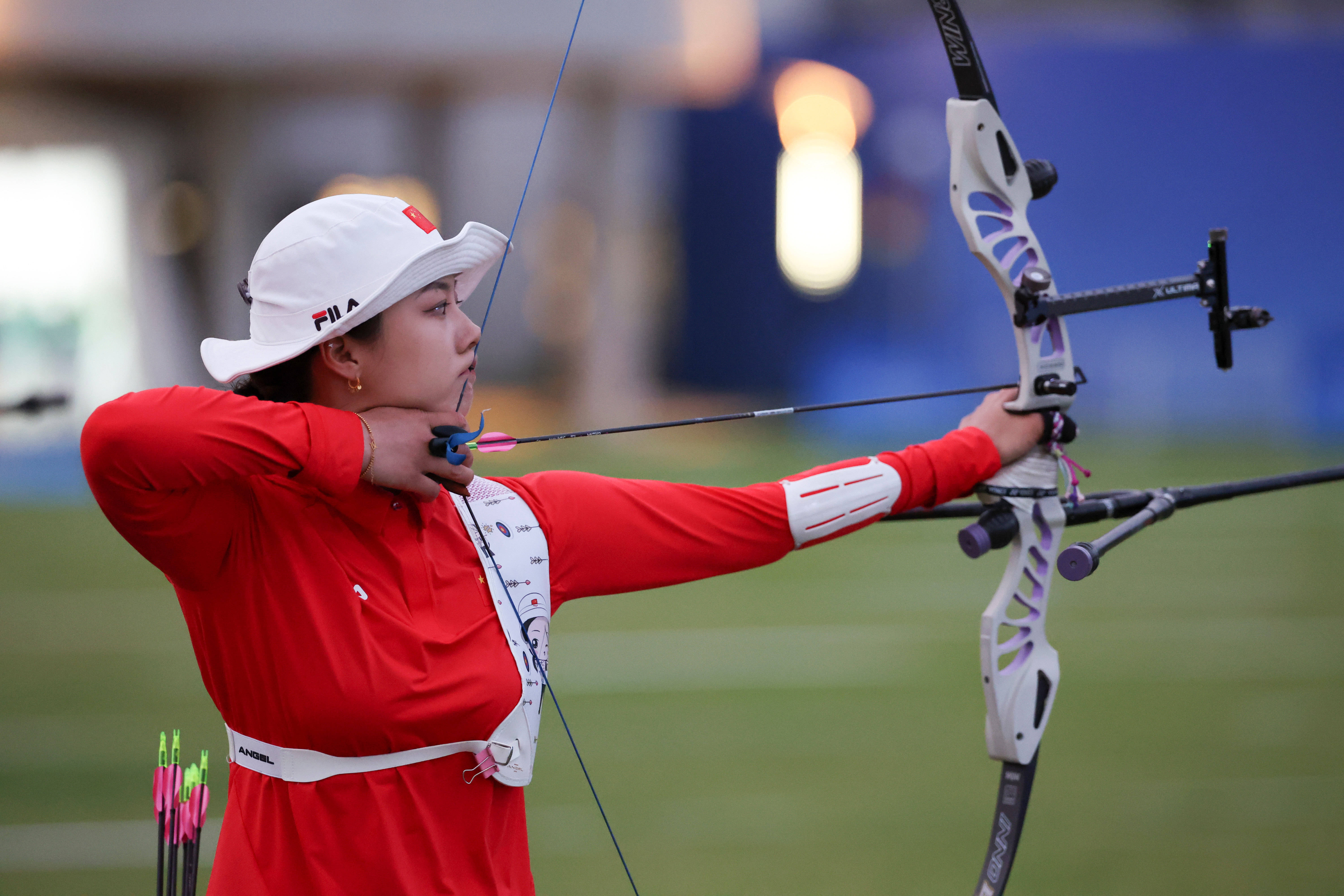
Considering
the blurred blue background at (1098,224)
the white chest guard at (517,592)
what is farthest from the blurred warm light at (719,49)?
the white chest guard at (517,592)

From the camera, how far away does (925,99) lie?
13891mm

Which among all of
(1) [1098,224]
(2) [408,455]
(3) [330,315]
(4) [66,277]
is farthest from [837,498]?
(1) [1098,224]

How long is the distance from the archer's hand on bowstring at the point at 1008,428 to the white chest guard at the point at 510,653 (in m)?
0.68

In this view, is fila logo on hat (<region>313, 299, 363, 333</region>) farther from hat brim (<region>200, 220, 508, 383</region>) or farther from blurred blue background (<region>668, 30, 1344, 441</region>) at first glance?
blurred blue background (<region>668, 30, 1344, 441</region>)

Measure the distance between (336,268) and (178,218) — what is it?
13.0 m

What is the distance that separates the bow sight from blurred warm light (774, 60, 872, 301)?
40.9ft

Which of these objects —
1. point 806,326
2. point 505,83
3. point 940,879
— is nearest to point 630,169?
point 505,83

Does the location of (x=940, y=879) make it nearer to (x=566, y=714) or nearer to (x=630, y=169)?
(x=566, y=714)

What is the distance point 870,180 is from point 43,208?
26.5ft

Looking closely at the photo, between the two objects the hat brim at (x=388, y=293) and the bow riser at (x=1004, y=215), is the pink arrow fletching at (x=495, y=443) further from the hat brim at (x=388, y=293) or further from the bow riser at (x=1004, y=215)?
the bow riser at (x=1004, y=215)

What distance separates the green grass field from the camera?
135 inches

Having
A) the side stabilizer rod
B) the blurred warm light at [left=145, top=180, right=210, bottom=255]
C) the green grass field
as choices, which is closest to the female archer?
the side stabilizer rod

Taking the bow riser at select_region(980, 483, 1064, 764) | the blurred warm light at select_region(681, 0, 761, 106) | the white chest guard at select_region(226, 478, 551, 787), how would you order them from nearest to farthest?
1. the white chest guard at select_region(226, 478, 551, 787)
2. the bow riser at select_region(980, 483, 1064, 764)
3. the blurred warm light at select_region(681, 0, 761, 106)

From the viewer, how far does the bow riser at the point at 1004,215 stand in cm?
198
